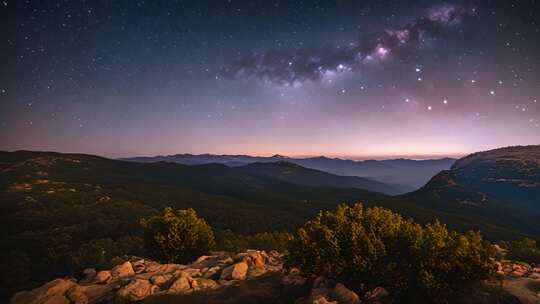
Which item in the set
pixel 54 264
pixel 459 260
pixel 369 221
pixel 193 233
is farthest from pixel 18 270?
pixel 459 260

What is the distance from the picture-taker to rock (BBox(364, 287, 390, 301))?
58.0ft

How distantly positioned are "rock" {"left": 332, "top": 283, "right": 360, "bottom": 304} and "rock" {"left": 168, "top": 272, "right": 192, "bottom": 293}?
34.5ft

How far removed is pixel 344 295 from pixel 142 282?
14470mm

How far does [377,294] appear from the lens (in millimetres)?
17891

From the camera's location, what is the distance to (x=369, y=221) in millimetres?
20938

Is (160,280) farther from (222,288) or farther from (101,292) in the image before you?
(222,288)

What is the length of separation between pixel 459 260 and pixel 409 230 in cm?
321

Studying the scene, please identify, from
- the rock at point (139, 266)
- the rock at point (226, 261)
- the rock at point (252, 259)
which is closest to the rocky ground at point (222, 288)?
the rock at point (252, 259)

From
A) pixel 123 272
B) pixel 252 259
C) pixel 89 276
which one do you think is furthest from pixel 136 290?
pixel 252 259

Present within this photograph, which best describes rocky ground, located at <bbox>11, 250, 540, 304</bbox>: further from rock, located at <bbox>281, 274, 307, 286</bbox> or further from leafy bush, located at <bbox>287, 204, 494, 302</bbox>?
leafy bush, located at <bbox>287, 204, 494, 302</bbox>

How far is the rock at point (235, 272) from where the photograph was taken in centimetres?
2359

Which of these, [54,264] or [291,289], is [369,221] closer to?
[291,289]

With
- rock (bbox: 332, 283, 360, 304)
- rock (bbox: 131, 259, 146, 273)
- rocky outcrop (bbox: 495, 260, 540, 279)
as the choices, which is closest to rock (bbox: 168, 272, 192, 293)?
rock (bbox: 131, 259, 146, 273)

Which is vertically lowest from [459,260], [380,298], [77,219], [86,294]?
[77,219]
